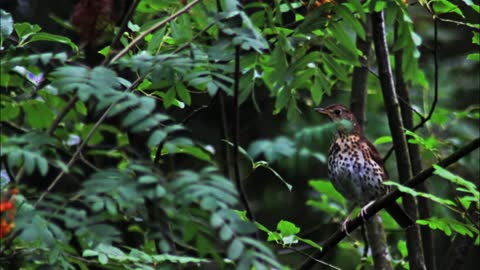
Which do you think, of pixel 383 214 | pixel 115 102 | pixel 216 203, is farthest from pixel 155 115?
pixel 383 214

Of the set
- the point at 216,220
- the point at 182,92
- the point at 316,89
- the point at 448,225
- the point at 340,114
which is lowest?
the point at 340,114

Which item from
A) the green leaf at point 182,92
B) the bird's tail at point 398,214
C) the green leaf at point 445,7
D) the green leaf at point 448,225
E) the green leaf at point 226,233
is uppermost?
the green leaf at point 445,7

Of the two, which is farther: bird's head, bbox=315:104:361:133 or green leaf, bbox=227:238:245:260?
bird's head, bbox=315:104:361:133

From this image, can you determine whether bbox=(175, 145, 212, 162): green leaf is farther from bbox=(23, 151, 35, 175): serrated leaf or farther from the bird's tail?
the bird's tail

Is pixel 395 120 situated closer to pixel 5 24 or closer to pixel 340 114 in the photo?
pixel 340 114

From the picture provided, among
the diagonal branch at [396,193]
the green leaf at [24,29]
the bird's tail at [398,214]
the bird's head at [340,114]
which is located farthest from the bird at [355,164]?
the green leaf at [24,29]

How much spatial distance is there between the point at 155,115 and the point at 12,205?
1.29 feet

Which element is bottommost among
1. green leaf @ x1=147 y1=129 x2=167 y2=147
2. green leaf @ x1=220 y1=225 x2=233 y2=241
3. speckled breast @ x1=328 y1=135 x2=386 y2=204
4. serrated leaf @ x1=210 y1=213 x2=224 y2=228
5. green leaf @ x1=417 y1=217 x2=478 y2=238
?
speckled breast @ x1=328 y1=135 x2=386 y2=204

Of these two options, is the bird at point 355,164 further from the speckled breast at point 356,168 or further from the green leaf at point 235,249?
the green leaf at point 235,249

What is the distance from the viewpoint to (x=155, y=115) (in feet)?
7.15

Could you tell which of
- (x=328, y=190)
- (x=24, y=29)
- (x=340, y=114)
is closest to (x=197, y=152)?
(x=24, y=29)

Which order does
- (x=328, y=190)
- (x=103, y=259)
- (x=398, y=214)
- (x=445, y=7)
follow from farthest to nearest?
(x=328, y=190) → (x=398, y=214) → (x=445, y=7) → (x=103, y=259)

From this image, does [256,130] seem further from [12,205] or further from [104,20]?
[12,205]

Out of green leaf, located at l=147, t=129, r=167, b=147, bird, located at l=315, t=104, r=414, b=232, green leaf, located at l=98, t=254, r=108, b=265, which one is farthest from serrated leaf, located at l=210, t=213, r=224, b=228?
bird, located at l=315, t=104, r=414, b=232
